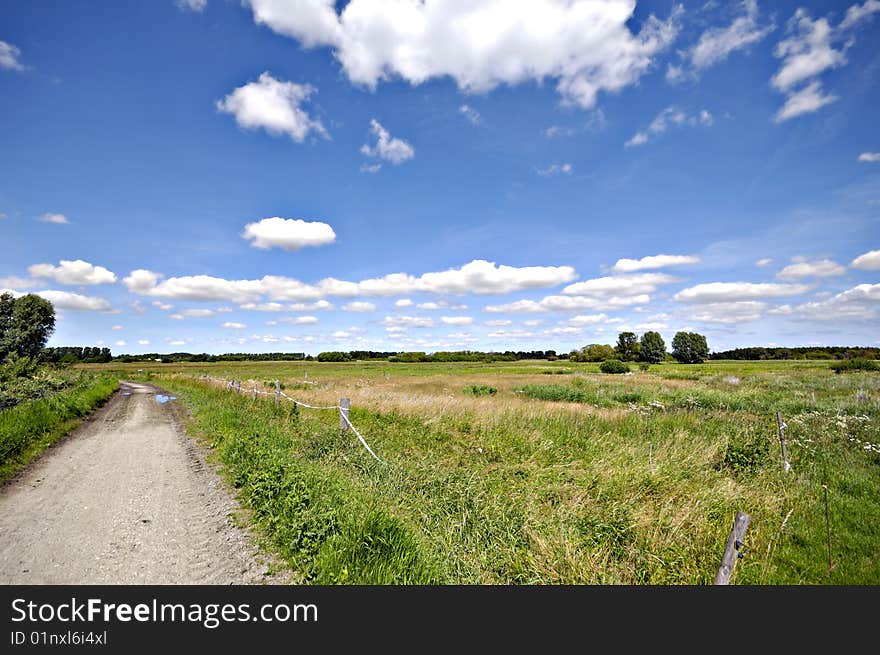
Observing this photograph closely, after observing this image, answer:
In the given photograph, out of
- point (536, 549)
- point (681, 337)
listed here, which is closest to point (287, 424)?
point (536, 549)

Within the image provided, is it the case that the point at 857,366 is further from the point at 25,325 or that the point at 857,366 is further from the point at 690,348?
the point at 25,325

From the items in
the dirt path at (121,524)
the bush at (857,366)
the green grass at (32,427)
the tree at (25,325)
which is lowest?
the bush at (857,366)

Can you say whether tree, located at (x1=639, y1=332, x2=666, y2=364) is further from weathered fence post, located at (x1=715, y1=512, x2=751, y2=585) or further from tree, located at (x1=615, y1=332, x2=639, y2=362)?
weathered fence post, located at (x1=715, y1=512, x2=751, y2=585)

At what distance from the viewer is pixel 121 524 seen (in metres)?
6.33

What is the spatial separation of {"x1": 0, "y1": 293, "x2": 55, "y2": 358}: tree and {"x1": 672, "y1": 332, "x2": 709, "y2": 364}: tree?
160 meters

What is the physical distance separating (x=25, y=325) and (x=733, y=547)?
8549cm

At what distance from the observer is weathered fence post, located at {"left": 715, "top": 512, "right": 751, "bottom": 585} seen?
13.7 ft

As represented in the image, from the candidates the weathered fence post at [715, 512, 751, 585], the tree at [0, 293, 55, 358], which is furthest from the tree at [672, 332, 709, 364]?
the tree at [0, 293, 55, 358]

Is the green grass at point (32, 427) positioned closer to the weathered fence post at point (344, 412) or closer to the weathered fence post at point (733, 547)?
the weathered fence post at point (344, 412)

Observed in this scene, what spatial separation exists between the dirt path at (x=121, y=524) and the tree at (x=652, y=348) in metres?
146

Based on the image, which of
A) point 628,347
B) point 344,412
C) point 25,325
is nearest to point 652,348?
point 628,347

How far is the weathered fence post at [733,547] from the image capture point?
165 inches

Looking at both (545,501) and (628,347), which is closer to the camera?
(545,501)

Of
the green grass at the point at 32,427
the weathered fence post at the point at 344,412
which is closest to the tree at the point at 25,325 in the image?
the green grass at the point at 32,427
